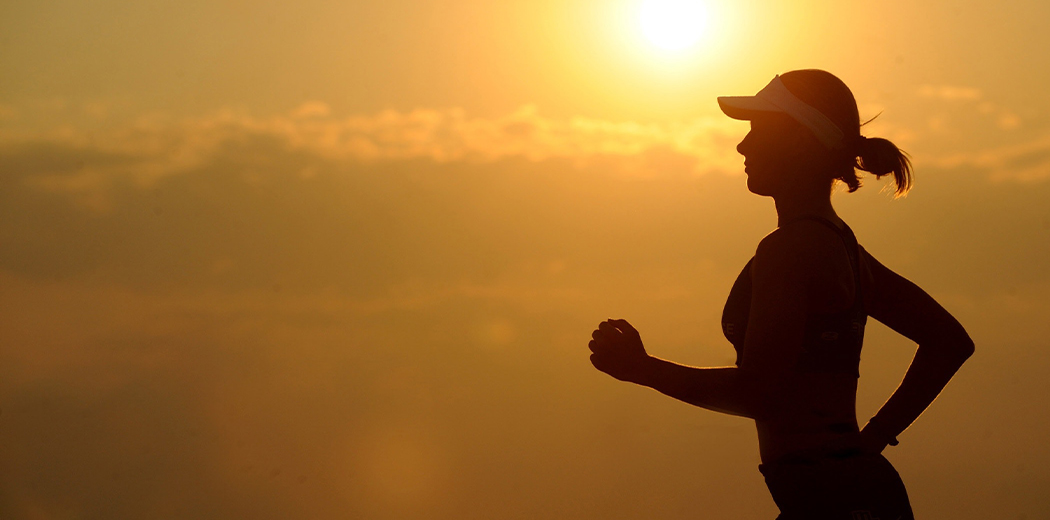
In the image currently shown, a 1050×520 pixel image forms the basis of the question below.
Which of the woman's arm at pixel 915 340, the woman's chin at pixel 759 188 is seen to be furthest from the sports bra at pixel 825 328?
the woman's arm at pixel 915 340

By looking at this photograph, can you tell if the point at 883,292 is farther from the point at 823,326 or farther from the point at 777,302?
the point at 777,302

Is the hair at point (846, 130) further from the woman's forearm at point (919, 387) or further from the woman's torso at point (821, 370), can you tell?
the woman's forearm at point (919, 387)

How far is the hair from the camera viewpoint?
3.73 metres

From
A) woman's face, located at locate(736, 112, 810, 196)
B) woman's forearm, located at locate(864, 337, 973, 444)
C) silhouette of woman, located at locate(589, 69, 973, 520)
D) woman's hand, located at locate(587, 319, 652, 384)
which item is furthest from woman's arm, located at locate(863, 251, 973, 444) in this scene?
woman's hand, located at locate(587, 319, 652, 384)

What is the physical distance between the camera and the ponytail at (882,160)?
3.75m

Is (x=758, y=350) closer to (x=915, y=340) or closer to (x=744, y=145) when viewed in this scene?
(x=744, y=145)

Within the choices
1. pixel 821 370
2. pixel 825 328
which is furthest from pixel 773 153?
pixel 821 370

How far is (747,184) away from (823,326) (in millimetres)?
632

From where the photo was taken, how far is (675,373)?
3.37m

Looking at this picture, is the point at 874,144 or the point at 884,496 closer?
the point at 884,496

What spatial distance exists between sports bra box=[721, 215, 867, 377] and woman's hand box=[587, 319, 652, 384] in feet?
1.19

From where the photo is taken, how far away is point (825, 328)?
347cm

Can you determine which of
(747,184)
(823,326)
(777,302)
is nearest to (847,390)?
(823,326)

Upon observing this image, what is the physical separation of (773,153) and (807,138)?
132 millimetres
